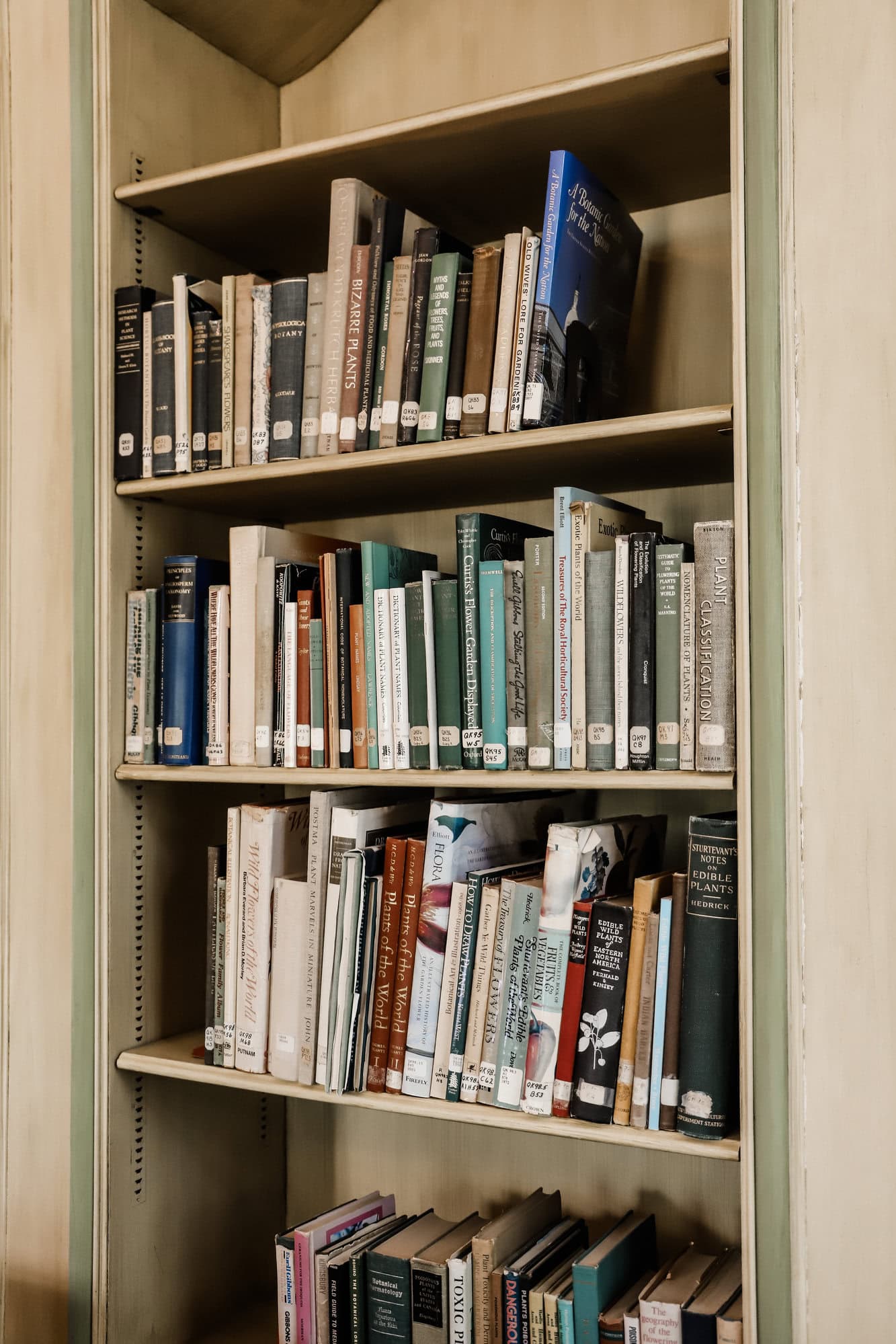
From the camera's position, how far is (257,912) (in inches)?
59.5

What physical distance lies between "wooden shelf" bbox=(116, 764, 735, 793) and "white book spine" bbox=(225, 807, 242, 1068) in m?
0.07

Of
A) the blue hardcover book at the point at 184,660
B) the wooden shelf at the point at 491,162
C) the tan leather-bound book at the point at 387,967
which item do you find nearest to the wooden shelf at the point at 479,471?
the blue hardcover book at the point at 184,660

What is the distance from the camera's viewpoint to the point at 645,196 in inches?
62.5

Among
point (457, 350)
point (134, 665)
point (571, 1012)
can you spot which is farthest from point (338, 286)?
point (571, 1012)

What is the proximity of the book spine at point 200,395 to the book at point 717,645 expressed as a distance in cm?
71

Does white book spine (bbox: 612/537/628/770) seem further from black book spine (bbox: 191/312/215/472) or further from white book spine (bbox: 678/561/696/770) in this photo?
black book spine (bbox: 191/312/215/472)

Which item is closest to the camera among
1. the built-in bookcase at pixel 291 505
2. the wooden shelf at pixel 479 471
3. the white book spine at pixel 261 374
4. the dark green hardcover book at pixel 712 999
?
the dark green hardcover book at pixel 712 999

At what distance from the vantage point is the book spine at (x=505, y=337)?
138 centimetres

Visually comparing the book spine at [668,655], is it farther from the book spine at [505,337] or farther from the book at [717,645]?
the book spine at [505,337]

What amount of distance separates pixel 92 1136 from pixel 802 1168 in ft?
3.11

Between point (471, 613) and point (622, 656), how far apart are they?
0.19m

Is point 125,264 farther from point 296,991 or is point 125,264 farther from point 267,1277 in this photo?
point 267,1277

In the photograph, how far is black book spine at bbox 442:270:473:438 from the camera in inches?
55.8

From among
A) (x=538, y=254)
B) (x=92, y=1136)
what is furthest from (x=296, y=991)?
(x=538, y=254)
